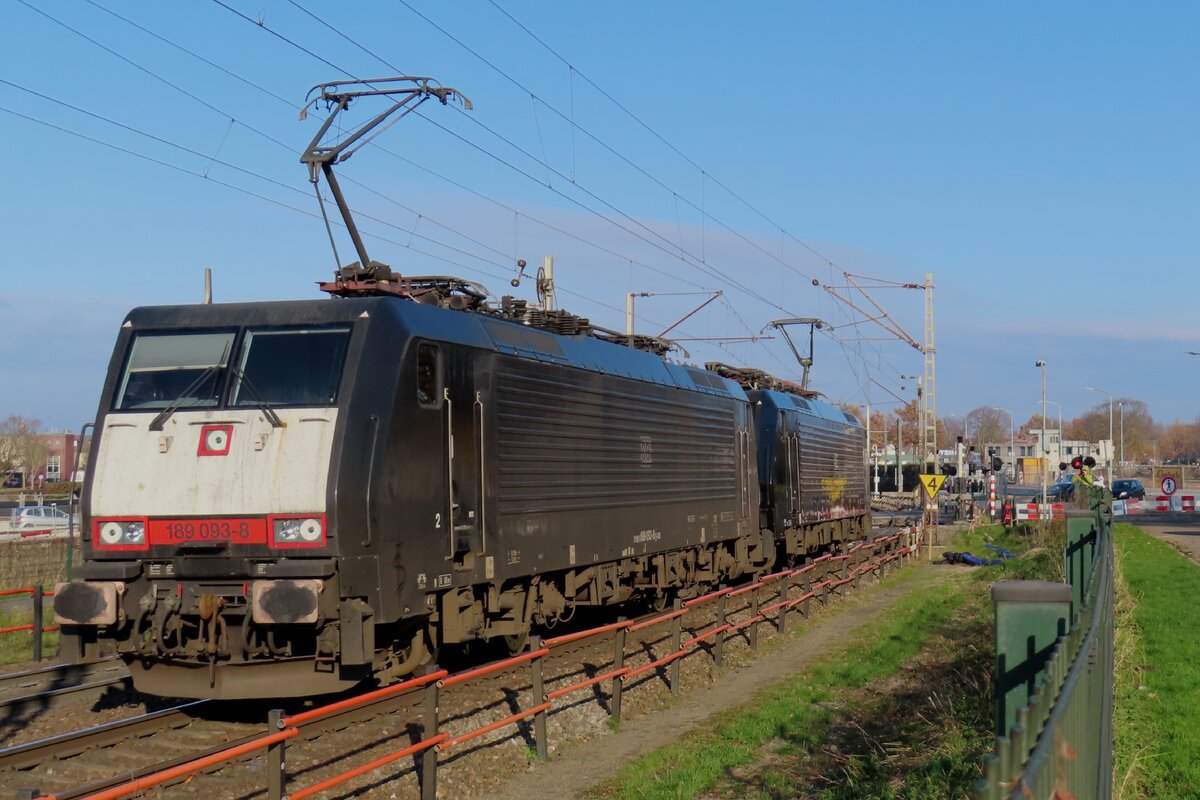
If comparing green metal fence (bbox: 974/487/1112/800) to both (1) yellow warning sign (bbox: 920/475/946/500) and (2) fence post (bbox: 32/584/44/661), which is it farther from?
(1) yellow warning sign (bbox: 920/475/946/500)

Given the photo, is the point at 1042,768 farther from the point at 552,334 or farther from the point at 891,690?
the point at 552,334

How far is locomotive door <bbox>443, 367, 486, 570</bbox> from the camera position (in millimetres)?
11188

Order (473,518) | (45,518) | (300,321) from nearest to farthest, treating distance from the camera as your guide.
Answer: (300,321) < (473,518) < (45,518)

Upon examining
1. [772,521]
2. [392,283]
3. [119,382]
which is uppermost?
[392,283]

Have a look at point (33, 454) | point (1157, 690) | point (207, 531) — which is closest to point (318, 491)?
point (207, 531)

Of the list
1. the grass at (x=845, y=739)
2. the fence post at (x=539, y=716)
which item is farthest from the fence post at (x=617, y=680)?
the fence post at (x=539, y=716)

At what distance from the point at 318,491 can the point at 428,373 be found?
5.77 feet

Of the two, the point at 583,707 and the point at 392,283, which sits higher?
the point at 392,283

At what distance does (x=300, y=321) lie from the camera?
10602 millimetres

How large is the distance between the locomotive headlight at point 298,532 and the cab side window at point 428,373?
160 centimetres

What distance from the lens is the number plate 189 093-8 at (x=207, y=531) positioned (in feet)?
32.2

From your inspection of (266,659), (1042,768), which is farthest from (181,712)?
(1042,768)

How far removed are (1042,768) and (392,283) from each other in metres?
9.66

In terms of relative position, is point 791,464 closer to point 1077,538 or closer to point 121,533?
point 1077,538
